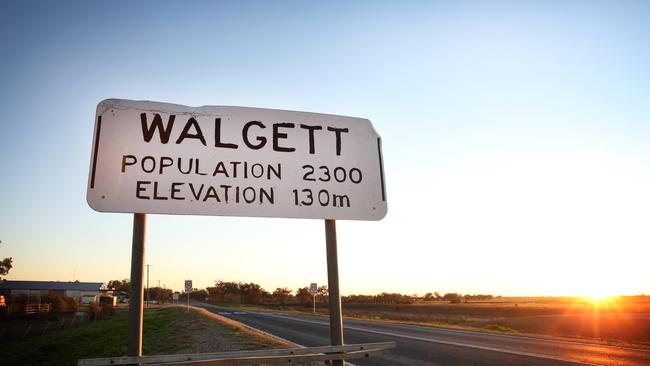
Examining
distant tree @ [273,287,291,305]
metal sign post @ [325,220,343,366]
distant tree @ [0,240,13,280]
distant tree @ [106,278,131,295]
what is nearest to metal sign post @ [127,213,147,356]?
metal sign post @ [325,220,343,366]

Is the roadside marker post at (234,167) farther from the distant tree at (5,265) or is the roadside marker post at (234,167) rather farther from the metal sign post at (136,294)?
the distant tree at (5,265)

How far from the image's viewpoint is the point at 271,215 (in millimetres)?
2264

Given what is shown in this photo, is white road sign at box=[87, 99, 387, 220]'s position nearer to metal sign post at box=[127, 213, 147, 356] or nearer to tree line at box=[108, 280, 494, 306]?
metal sign post at box=[127, 213, 147, 356]

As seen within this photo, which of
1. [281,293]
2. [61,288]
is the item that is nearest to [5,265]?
[61,288]

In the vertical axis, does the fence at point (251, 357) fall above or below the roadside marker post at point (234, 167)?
below

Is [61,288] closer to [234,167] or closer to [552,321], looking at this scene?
[552,321]

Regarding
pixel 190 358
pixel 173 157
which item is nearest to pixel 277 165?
pixel 173 157

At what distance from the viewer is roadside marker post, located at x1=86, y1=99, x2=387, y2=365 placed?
2125mm

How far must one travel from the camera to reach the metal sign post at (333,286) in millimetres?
2199

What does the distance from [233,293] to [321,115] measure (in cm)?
14097

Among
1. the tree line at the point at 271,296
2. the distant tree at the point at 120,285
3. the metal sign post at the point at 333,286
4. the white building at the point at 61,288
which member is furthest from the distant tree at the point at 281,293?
the metal sign post at the point at 333,286

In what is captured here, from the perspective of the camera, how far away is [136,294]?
1897 millimetres

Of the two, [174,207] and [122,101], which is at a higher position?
[122,101]

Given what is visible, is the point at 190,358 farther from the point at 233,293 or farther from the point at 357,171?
the point at 233,293
